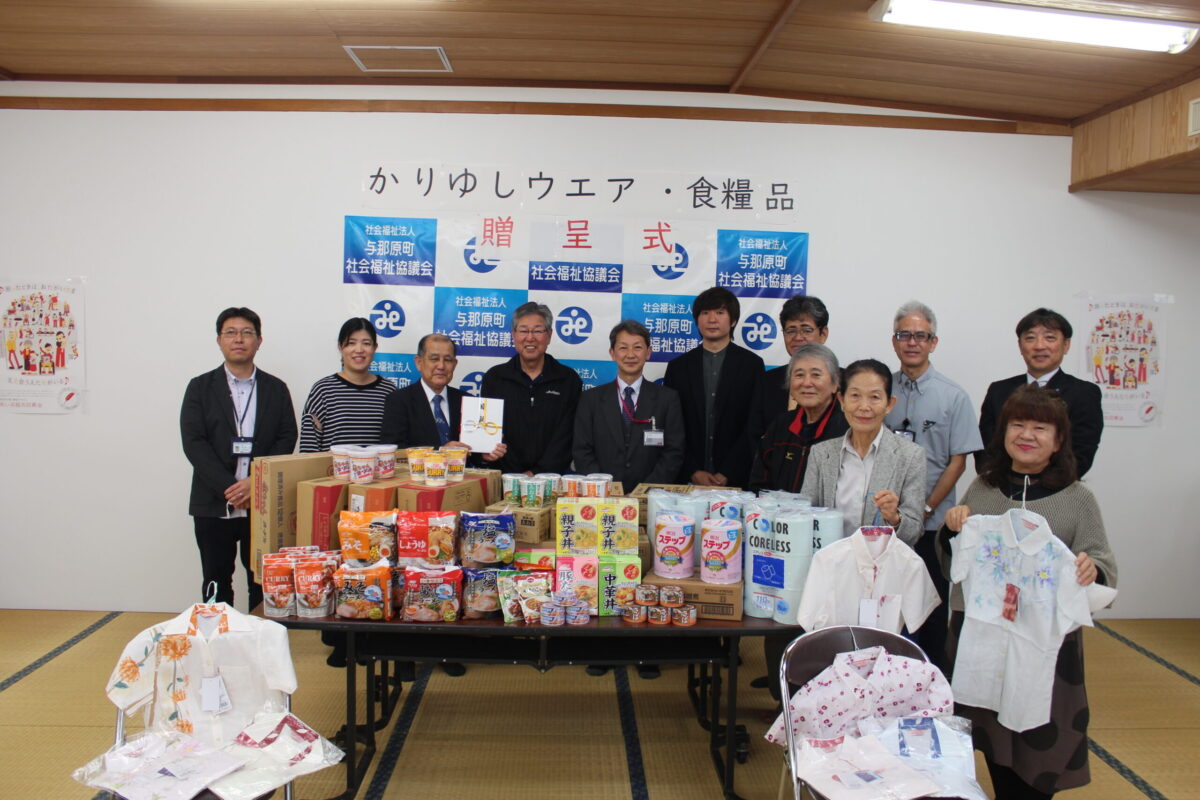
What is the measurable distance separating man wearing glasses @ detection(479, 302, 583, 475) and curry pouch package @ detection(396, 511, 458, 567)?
119 cm

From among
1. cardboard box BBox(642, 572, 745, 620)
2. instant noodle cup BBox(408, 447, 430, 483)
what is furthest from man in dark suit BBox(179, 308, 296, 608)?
→ cardboard box BBox(642, 572, 745, 620)

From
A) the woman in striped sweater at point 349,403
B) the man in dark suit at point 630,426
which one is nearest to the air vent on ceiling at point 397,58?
the woman in striped sweater at point 349,403

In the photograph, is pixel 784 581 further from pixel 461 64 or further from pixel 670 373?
pixel 461 64

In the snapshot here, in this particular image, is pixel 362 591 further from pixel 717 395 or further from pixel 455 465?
pixel 717 395

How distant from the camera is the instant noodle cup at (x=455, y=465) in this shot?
269 centimetres

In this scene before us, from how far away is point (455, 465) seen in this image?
8.98 feet

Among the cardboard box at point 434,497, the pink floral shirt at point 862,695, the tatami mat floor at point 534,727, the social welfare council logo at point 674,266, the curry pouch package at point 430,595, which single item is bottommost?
the tatami mat floor at point 534,727

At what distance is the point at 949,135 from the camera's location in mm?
4285

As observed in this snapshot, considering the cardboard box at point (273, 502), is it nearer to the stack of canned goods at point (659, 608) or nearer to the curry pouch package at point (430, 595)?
the curry pouch package at point (430, 595)

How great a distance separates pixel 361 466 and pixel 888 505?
1820 millimetres

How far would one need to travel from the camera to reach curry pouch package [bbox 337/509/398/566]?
2387 mm

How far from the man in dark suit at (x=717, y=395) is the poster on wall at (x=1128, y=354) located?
7.31ft

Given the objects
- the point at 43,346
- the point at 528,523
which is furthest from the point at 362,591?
the point at 43,346

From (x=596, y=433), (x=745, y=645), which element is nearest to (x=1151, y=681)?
(x=745, y=645)
